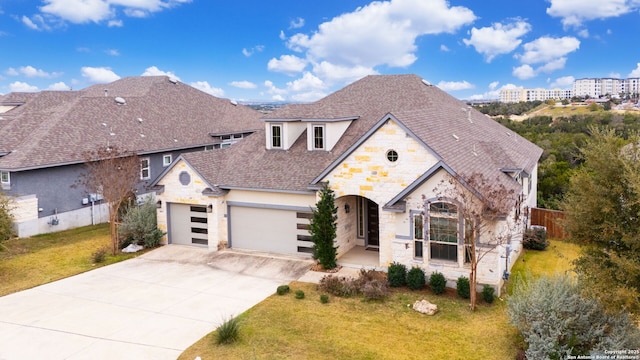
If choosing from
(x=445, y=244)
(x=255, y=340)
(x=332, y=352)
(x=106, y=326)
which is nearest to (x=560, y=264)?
(x=445, y=244)

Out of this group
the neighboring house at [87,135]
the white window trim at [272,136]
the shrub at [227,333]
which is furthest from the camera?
the neighboring house at [87,135]

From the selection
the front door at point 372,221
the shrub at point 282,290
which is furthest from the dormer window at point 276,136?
the shrub at point 282,290

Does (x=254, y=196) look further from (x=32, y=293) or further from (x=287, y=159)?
(x=32, y=293)

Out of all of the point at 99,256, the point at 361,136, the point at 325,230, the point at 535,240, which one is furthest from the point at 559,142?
the point at 99,256

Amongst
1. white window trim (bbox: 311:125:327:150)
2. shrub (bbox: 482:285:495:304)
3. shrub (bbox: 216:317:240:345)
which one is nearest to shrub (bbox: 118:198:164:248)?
white window trim (bbox: 311:125:327:150)

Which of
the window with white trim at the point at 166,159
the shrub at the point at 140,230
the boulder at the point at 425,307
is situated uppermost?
the window with white trim at the point at 166,159

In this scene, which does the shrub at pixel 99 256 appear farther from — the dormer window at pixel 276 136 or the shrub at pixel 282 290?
the dormer window at pixel 276 136
